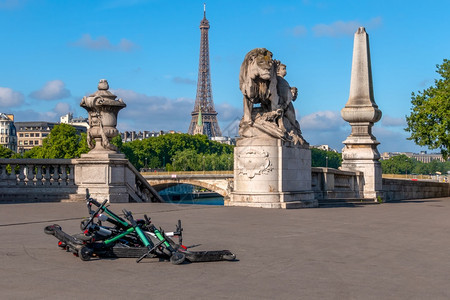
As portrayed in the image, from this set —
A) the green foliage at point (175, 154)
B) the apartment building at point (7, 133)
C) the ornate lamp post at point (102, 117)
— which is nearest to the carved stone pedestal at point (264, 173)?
the ornate lamp post at point (102, 117)

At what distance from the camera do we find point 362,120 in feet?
74.3

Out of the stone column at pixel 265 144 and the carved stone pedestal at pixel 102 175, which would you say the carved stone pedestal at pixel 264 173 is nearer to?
the stone column at pixel 265 144

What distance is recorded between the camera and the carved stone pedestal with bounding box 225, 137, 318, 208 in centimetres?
1658

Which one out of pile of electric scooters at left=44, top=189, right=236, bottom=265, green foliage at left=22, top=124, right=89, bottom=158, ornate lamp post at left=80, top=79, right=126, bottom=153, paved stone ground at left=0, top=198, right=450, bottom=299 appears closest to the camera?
paved stone ground at left=0, top=198, right=450, bottom=299

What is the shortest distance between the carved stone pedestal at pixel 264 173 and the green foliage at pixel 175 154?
4362 inches

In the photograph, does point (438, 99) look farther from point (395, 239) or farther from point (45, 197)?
point (395, 239)

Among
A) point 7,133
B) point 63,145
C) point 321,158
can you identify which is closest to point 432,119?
point 63,145

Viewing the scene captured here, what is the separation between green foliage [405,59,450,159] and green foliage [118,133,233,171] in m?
93.0

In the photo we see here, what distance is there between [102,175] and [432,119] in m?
22.6

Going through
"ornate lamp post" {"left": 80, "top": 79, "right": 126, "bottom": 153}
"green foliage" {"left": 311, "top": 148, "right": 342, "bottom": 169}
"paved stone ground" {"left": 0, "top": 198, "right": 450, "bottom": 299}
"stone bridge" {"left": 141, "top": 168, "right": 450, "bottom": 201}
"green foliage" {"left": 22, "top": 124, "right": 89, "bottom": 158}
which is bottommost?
→ "paved stone ground" {"left": 0, "top": 198, "right": 450, "bottom": 299}

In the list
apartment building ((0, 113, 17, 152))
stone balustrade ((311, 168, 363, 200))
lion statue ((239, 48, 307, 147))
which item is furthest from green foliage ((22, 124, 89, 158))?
apartment building ((0, 113, 17, 152))

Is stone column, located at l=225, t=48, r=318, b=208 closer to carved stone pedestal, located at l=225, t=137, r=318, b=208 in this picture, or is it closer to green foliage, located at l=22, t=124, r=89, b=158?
carved stone pedestal, located at l=225, t=137, r=318, b=208

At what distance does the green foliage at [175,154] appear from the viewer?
13588cm

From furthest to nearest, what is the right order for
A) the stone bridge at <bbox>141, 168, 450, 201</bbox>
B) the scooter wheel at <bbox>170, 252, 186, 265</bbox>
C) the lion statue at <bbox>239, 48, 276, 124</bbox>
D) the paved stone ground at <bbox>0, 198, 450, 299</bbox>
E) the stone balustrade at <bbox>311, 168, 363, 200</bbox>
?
1. the stone bridge at <bbox>141, 168, 450, 201</bbox>
2. the stone balustrade at <bbox>311, 168, 363, 200</bbox>
3. the lion statue at <bbox>239, 48, 276, 124</bbox>
4. the scooter wheel at <bbox>170, 252, 186, 265</bbox>
5. the paved stone ground at <bbox>0, 198, 450, 299</bbox>
